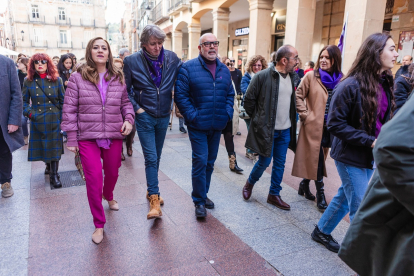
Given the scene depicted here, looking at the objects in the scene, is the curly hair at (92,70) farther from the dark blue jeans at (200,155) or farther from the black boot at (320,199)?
the black boot at (320,199)

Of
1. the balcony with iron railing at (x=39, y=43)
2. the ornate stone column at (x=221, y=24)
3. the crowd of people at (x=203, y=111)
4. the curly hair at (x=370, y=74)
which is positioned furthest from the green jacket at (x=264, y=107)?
the balcony with iron railing at (x=39, y=43)

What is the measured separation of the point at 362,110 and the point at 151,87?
7.17 feet

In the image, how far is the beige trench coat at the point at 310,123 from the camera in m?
4.04

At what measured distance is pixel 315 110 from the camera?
4.07m

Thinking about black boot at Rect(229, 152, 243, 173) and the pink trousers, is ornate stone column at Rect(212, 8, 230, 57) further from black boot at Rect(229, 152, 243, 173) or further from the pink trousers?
the pink trousers

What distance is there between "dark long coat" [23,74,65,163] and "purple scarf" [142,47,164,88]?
1982 mm

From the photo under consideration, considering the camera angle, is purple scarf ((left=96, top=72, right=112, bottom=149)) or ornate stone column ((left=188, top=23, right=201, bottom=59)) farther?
ornate stone column ((left=188, top=23, right=201, bottom=59))

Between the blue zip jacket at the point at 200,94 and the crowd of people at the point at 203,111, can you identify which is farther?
the blue zip jacket at the point at 200,94

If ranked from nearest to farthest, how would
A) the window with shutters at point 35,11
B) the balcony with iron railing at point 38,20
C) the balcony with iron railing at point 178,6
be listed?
the balcony with iron railing at point 178,6 → the balcony with iron railing at point 38,20 → the window with shutters at point 35,11

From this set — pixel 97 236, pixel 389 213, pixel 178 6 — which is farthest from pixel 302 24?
pixel 178 6

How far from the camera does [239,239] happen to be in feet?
11.0

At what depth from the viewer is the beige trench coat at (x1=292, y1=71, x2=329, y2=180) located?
13.3 feet

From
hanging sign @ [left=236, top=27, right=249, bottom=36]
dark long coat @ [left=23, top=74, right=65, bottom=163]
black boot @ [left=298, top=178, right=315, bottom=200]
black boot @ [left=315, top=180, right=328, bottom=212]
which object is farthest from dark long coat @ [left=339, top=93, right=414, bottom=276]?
hanging sign @ [left=236, top=27, right=249, bottom=36]

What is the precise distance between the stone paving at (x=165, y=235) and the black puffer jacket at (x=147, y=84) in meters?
1.31
